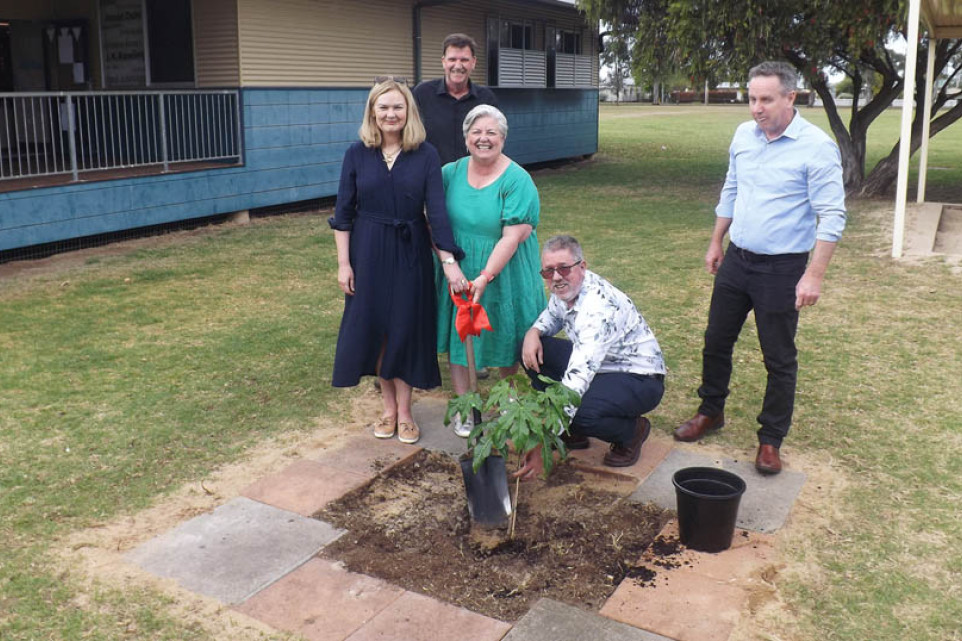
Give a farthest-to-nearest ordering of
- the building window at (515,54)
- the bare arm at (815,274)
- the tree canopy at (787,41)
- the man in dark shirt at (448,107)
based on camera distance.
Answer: the building window at (515,54), the tree canopy at (787,41), the man in dark shirt at (448,107), the bare arm at (815,274)

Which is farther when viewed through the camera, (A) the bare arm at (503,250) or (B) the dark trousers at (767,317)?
(A) the bare arm at (503,250)

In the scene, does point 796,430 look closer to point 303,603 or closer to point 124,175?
point 303,603

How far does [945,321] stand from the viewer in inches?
262

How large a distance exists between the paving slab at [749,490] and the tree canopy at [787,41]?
887cm

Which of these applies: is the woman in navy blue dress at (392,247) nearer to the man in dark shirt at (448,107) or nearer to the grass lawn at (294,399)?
the grass lawn at (294,399)

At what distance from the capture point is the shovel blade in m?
3.58

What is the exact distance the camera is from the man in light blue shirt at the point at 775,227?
3766 mm

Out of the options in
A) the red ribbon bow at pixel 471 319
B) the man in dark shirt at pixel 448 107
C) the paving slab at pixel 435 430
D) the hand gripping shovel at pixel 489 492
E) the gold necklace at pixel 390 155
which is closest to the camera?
the hand gripping shovel at pixel 489 492

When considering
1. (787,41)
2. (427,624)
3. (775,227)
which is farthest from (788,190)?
(787,41)

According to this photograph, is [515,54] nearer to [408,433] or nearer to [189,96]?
[189,96]

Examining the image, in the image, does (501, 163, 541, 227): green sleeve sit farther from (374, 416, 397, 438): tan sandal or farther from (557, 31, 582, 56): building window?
(557, 31, 582, 56): building window

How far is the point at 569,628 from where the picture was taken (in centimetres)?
289

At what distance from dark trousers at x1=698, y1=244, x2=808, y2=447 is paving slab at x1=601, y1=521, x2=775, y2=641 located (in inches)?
30.2

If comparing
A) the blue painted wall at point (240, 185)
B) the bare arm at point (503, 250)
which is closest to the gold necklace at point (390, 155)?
the bare arm at point (503, 250)
